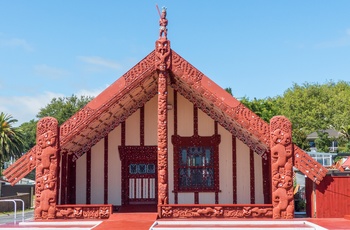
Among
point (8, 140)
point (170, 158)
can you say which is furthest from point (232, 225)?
point (8, 140)

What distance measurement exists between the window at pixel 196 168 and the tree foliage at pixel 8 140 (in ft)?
91.3

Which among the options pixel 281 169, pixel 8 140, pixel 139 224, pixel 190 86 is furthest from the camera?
pixel 8 140

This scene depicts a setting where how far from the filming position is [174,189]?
14.9 m

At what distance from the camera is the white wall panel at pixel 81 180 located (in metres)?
15.0

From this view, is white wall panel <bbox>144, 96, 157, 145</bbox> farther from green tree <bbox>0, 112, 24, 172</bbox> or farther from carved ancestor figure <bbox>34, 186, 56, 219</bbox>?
green tree <bbox>0, 112, 24, 172</bbox>

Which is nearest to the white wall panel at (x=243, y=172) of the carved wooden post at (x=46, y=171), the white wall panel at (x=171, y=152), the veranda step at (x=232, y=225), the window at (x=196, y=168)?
the window at (x=196, y=168)

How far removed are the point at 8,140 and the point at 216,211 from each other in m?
31.5

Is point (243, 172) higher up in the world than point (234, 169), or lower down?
lower down

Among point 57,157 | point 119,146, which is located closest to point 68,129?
point 57,157

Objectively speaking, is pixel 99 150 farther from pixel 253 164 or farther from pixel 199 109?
pixel 253 164

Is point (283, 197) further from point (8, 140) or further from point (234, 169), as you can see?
point (8, 140)

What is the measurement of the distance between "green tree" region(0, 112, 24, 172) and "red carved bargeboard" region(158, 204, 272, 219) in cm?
3062

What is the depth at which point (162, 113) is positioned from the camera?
1185 centimetres

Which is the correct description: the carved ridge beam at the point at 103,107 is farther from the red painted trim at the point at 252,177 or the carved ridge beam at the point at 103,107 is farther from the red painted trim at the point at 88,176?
the red painted trim at the point at 252,177
